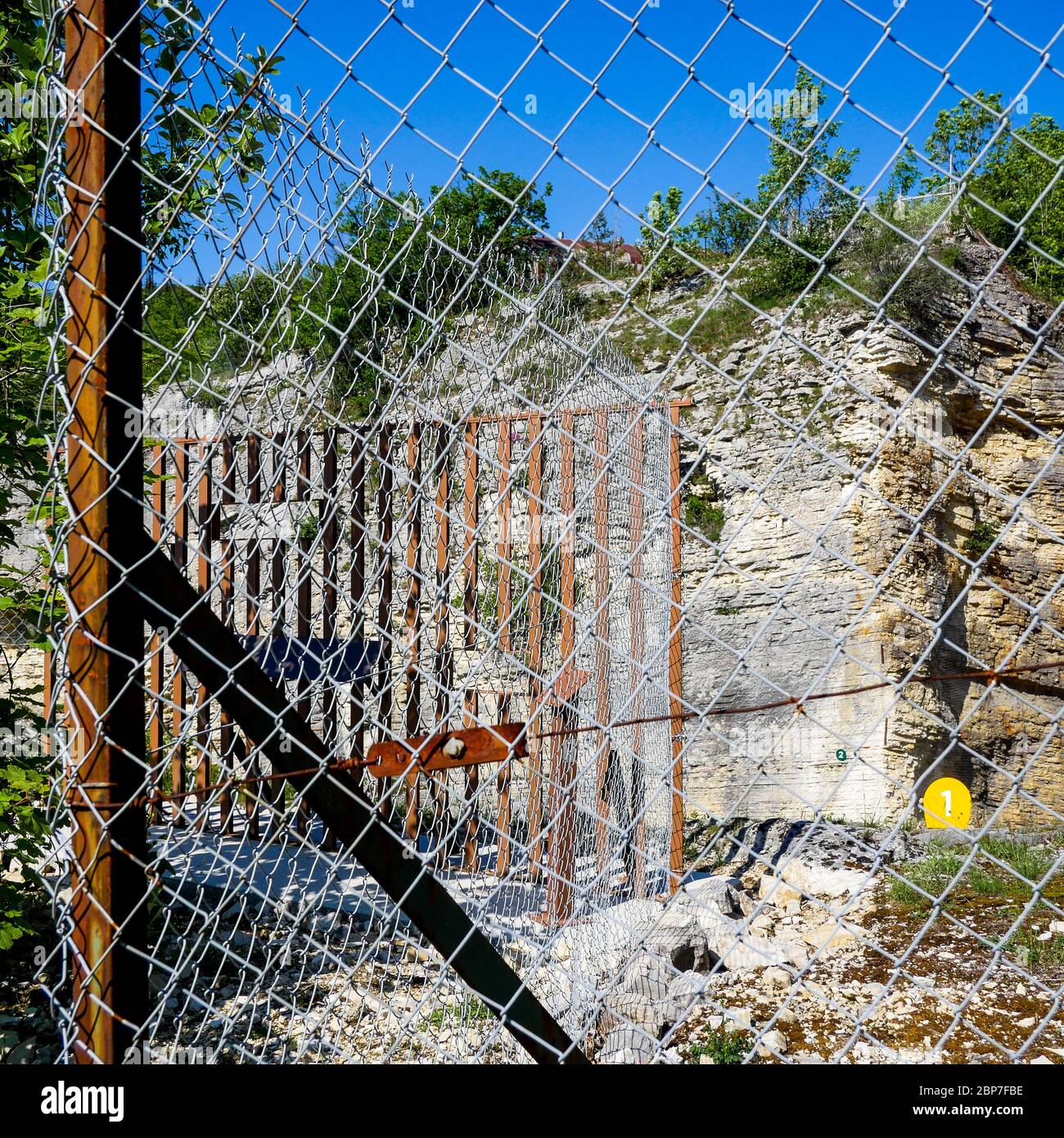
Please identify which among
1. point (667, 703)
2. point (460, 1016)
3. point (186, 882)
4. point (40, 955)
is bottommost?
point (186, 882)

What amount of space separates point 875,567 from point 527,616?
3737mm

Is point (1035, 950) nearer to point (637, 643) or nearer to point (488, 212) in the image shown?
point (637, 643)

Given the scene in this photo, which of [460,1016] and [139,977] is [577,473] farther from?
[139,977]

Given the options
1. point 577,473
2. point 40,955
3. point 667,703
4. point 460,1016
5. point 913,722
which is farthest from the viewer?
point 913,722

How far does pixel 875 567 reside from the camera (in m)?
6.78

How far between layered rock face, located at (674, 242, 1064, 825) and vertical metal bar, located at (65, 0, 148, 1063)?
5645 mm

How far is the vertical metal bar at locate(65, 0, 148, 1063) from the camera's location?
108 centimetres

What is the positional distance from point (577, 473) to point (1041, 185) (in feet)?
30.7

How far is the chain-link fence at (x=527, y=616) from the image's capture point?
43.5 inches

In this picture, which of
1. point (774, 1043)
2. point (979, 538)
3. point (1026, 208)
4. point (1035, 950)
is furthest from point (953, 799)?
point (1026, 208)

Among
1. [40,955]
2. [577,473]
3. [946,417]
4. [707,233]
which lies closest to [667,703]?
[577,473]

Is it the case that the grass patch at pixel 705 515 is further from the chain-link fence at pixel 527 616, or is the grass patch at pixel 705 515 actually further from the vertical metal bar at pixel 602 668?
the vertical metal bar at pixel 602 668

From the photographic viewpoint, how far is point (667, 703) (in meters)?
4.47

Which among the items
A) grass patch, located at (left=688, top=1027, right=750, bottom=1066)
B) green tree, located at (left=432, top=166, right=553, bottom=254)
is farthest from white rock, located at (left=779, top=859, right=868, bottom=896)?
green tree, located at (left=432, top=166, right=553, bottom=254)
